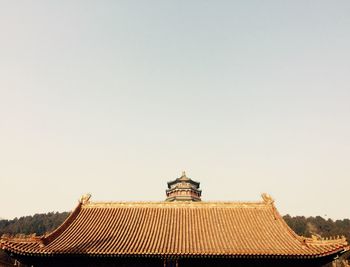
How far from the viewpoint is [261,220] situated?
711 inches

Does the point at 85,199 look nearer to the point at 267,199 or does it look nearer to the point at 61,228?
the point at 61,228

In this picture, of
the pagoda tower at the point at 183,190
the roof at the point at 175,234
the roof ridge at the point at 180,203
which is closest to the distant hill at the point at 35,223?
the pagoda tower at the point at 183,190

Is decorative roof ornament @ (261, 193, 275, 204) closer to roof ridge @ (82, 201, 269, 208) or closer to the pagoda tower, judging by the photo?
roof ridge @ (82, 201, 269, 208)

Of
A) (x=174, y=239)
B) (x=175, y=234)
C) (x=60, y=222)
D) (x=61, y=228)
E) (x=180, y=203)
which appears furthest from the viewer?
(x=60, y=222)

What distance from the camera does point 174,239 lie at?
1562cm

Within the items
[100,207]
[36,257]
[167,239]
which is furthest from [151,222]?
[36,257]

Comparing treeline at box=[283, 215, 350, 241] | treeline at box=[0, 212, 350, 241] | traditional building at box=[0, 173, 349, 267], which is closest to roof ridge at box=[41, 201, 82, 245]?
traditional building at box=[0, 173, 349, 267]

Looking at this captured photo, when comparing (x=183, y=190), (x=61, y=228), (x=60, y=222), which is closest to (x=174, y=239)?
(x=61, y=228)

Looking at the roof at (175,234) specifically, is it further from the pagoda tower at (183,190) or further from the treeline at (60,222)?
the treeline at (60,222)

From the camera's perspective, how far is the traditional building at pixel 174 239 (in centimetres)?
1406

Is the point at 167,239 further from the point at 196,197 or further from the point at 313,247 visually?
the point at 196,197

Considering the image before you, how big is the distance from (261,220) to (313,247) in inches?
153

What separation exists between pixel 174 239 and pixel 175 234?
2.21 ft

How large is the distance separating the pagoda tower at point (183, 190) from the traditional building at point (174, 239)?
725 inches
